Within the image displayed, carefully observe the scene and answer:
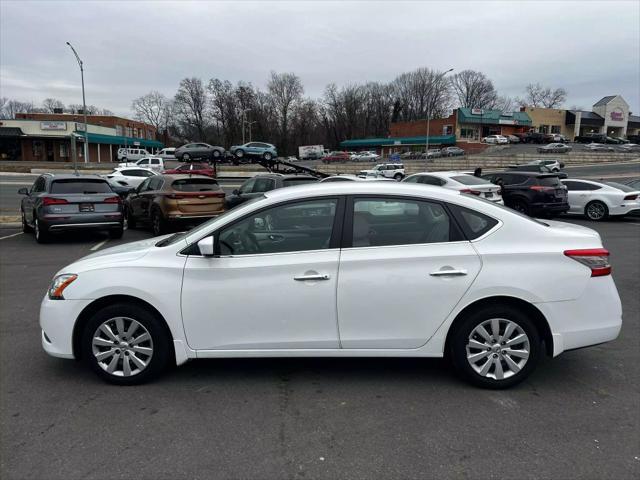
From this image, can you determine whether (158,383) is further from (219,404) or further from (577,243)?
(577,243)

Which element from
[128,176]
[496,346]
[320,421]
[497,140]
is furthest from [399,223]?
[497,140]

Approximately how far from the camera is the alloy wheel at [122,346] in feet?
12.5

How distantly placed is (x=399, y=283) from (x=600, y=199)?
49.5ft

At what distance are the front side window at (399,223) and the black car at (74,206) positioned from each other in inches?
345

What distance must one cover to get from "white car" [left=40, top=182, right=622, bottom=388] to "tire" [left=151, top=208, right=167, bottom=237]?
8262 mm

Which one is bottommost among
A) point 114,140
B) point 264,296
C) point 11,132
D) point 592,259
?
point 264,296

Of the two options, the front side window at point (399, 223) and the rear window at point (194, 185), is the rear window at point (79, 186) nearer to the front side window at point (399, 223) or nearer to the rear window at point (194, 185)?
the rear window at point (194, 185)

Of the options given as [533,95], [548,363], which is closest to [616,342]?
[548,363]

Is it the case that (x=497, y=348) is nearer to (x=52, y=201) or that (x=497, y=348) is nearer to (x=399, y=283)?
(x=399, y=283)

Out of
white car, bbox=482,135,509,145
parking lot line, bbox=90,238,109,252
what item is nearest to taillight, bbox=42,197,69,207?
parking lot line, bbox=90,238,109,252

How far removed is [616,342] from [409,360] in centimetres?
228

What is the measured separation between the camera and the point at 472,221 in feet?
12.6

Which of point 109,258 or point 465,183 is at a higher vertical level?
point 465,183

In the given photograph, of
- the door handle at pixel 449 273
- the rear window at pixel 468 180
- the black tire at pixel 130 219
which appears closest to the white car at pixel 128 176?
the black tire at pixel 130 219
